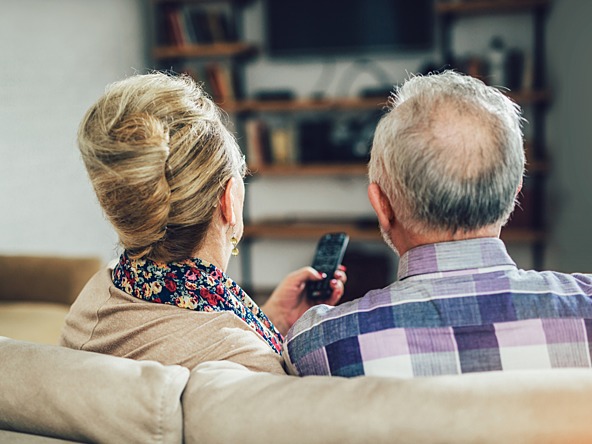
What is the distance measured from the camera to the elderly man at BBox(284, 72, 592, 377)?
93cm

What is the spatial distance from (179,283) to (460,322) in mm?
424

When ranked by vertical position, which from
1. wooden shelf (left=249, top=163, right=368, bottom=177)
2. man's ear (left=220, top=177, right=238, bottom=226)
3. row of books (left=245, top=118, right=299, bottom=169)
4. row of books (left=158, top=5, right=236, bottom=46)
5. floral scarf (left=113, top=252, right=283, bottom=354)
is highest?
row of books (left=158, top=5, right=236, bottom=46)

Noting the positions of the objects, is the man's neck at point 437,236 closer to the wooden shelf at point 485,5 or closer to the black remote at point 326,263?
the black remote at point 326,263

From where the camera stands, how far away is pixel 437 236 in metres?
1.02

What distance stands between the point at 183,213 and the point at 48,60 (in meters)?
2.80

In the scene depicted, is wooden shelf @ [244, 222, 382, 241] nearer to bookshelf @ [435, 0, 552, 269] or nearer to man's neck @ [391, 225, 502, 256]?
bookshelf @ [435, 0, 552, 269]

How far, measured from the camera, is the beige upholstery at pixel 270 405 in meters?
0.77

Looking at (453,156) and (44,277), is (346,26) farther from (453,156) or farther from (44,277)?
(453,156)

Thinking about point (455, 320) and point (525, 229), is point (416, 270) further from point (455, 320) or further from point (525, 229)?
point (525, 229)

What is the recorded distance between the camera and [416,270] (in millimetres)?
1006

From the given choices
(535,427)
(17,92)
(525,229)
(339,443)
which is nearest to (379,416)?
(339,443)

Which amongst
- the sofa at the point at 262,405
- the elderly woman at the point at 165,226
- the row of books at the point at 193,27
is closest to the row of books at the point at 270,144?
the row of books at the point at 193,27

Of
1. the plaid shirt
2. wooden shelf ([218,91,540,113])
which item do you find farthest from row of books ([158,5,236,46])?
the plaid shirt

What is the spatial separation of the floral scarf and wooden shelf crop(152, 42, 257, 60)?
3210 mm
